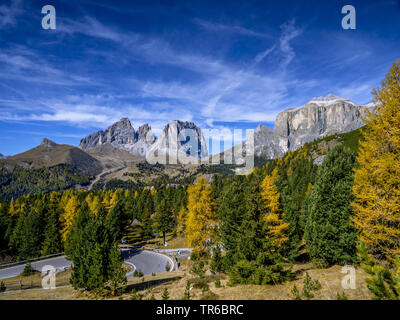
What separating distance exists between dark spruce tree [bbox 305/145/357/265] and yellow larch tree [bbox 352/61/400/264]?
258 cm

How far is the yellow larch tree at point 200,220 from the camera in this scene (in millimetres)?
26797

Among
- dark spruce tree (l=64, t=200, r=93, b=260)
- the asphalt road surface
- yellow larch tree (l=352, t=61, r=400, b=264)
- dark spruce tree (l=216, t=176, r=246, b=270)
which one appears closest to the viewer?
yellow larch tree (l=352, t=61, r=400, b=264)

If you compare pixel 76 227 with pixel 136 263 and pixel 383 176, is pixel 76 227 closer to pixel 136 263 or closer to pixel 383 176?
pixel 136 263

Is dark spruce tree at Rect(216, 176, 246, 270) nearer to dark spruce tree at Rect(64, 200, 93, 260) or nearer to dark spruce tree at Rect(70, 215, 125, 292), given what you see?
dark spruce tree at Rect(70, 215, 125, 292)

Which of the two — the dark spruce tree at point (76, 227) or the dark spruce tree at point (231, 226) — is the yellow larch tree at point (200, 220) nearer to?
the dark spruce tree at point (231, 226)

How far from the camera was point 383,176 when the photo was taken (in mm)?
12805

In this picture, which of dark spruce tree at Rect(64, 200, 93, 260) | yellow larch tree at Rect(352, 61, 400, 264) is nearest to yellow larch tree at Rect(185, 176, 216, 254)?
yellow larch tree at Rect(352, 61, 400, 264)

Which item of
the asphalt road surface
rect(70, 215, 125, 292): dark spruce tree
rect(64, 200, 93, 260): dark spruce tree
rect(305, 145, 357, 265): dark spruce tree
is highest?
rect(305, 145, 357, 265): dark spruce tree

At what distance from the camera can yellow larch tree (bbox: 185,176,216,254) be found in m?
26.8

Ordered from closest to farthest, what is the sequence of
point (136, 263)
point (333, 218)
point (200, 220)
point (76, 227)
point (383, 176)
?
point (383, 176), point (333, 218), point (200, 220), point (76, 227), point (136, 263)

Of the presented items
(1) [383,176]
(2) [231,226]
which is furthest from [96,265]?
(1) [383,176]

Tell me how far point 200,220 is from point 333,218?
49.5ft
